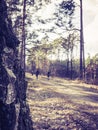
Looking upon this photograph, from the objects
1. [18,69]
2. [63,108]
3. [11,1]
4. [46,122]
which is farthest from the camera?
[11,1]

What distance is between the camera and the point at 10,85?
7.27 m

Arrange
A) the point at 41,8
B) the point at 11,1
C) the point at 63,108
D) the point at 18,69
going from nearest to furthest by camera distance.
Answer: the point at 18,69
the point at 63,108
the point at 11,1
the point at 41,8

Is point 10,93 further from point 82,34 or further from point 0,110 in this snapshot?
point 82,34

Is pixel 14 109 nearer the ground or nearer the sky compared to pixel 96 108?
nearer the sky

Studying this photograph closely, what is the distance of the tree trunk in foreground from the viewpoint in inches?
277

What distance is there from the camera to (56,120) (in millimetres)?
12453

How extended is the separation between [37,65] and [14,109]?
254 ft

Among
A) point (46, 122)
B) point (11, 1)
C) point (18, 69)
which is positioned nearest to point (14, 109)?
point (18, 69)

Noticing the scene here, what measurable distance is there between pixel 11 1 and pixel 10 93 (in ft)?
75.9

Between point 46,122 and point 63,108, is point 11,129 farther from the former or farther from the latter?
point 63,108

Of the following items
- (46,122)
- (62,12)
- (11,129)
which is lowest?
(46,122)

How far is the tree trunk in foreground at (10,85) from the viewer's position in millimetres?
7045

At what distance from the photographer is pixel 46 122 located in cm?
1213

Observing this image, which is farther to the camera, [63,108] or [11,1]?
[11,1]
